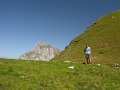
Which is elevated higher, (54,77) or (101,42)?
(101,42)

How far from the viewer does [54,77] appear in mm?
30562

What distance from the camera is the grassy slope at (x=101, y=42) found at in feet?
222

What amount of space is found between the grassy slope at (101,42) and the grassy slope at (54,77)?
92.3 ft

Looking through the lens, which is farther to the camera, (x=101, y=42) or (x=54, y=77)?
(x=101, y=42)

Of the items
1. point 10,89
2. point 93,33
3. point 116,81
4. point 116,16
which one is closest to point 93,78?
point 116,81

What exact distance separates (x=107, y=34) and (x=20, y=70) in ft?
171

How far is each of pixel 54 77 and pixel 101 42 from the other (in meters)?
48.7

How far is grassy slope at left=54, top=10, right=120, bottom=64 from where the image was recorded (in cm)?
6781

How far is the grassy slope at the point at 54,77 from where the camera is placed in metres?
27.7

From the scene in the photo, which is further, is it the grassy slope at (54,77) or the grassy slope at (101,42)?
the grassy slope at (101,42)

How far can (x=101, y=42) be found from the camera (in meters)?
78.1

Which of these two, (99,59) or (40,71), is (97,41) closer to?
(99,59)

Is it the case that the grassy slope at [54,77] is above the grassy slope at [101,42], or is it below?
below

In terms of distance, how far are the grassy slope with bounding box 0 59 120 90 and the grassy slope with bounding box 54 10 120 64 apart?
28.1 meters
